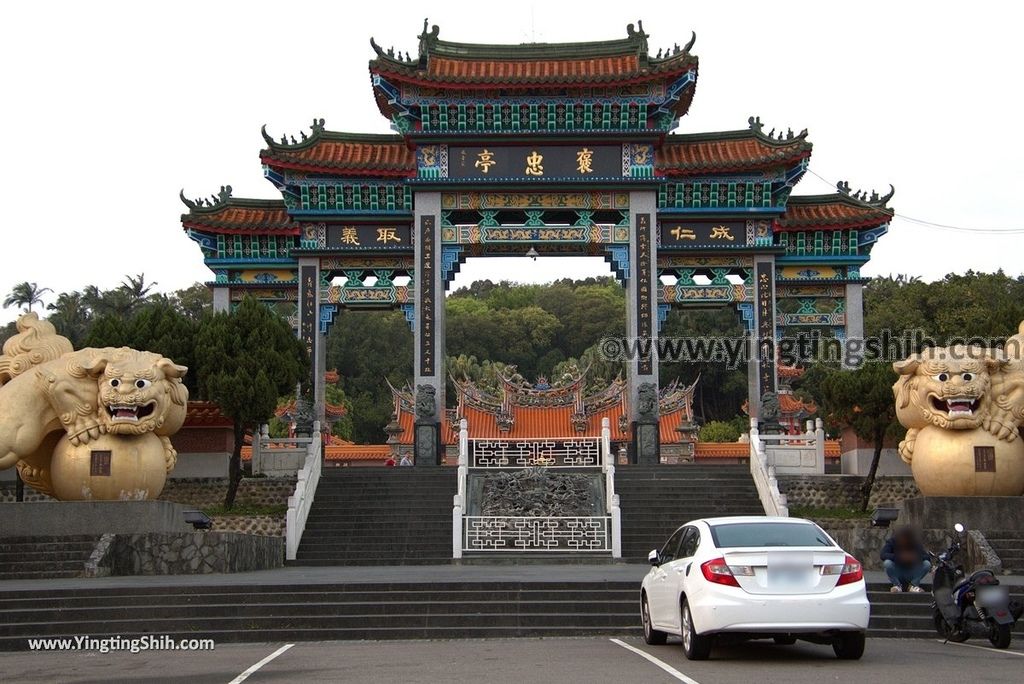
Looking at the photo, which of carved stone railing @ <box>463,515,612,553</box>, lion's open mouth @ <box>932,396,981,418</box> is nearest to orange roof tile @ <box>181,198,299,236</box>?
carved stone railing @ <box>463,515,612,553</box>

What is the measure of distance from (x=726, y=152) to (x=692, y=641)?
23.5m

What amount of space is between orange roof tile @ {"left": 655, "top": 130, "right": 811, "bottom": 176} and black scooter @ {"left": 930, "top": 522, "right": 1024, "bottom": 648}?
64.3 ft

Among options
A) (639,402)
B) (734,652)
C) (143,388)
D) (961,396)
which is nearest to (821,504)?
(639,402)

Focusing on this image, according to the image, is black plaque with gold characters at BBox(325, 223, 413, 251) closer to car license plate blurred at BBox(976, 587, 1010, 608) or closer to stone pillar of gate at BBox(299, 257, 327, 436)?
stone pillar of gate at BBox(299, 257, 327, 436)

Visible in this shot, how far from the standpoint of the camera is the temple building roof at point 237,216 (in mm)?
31828

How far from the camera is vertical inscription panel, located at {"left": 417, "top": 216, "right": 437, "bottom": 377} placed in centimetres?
2928

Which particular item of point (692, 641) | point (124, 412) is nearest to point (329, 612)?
point (692, 641)

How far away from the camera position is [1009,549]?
17500 mm

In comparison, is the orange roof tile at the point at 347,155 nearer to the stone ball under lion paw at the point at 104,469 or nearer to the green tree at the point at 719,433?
the stone ball under lion paw at the point at 104,469

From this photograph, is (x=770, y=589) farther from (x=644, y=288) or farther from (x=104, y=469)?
(x=644, y=288)

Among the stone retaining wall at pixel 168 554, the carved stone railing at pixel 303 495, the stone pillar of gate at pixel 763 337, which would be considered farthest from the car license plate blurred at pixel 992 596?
the stone pillar of gate at pixel 763 337

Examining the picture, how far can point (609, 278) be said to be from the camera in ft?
273

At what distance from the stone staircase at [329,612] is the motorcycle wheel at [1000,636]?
3.46 m

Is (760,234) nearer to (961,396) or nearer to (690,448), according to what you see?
(690,448)
